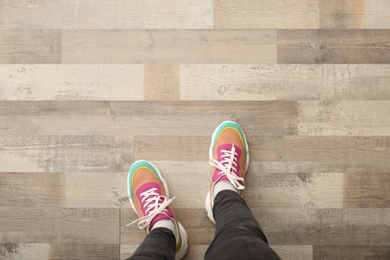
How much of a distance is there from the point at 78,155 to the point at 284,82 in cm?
75

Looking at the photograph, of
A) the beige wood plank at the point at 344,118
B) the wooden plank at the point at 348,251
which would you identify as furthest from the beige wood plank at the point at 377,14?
the wooden plank at the point at 348,251

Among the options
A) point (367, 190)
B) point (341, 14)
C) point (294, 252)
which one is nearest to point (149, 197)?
point (294, 252)

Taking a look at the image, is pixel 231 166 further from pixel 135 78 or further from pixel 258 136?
pixel 135 78

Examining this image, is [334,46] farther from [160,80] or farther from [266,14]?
[160,80]

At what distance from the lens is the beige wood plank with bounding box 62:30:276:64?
1.22 metres

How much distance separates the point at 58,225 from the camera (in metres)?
1.21

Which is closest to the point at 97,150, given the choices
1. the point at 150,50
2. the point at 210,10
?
the point at 150,50

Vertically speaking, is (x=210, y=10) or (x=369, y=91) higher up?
(x=210, y=10)

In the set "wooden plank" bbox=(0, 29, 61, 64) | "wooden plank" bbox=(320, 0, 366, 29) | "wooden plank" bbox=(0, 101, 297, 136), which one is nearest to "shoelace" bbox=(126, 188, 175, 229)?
"wooden plank" bbox=(0, 101, 297, 136)

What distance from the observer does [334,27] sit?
1.22 metres

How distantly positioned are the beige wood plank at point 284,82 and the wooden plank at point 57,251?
0.58 metres

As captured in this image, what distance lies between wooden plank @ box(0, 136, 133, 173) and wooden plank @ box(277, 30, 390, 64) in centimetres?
63

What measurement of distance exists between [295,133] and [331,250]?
0.41m

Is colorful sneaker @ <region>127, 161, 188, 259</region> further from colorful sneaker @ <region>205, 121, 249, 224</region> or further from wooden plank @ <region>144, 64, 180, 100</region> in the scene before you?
wooden plank @ <region>144, 64, 180, 100</region>
